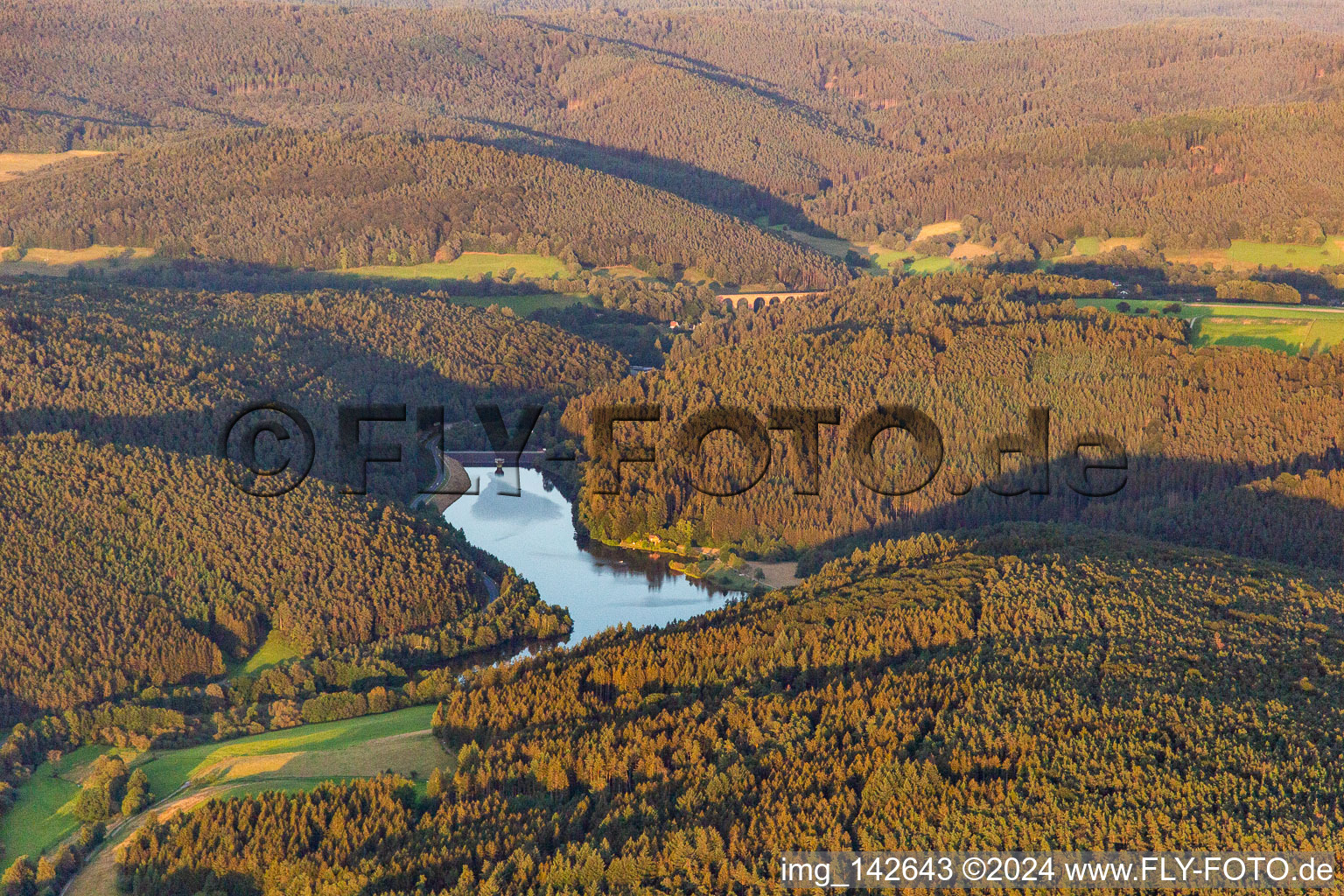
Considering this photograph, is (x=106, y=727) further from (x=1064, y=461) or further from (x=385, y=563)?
(x=1064, y=461)

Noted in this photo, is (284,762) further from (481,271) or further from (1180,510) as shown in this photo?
(481,271)

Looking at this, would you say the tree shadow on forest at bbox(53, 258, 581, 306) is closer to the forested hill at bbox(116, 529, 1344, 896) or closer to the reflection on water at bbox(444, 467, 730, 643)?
the reflection on water at bbox(444, 467, 730, 643)

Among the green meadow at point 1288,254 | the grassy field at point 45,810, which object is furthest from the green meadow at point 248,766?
the green meadow at point 1288,254

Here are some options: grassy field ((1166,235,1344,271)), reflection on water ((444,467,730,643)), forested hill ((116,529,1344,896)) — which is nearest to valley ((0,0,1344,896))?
forested hill ((116,529,1344,896))

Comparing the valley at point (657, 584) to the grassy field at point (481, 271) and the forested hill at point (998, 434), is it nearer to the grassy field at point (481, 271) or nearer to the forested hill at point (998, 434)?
the forested hill at point (998, 434)

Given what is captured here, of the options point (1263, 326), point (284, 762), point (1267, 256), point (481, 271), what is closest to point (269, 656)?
point (284, 762)

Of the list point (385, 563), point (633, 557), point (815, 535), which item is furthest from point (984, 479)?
point (385, 563)
